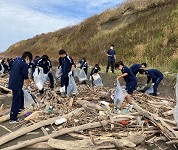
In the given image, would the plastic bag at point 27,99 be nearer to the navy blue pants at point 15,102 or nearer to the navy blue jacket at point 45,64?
the navy blue pants at point 15,102

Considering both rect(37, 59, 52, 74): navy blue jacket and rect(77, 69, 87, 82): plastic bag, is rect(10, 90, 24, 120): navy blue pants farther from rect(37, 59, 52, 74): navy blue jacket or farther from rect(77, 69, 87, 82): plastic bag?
rect(77, 69, 87, 82): plastic bag

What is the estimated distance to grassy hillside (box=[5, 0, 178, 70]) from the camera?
2462cm

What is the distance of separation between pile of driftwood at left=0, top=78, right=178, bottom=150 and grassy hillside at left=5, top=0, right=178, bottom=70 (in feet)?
31.6

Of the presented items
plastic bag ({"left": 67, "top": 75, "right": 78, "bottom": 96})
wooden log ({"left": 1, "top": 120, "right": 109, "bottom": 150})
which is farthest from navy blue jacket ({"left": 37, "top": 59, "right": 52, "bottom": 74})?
wooden log ({"left": 1, "top": 120, "right": 109, "bottom": 150})

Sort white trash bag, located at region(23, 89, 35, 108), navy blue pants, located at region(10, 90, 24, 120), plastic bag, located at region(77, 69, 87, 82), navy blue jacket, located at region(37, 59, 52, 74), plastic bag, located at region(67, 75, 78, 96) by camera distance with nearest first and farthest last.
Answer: navy blue pants, located at region(10, 90, 24, 120), white trash bag, located at region(23, 89, 35, 108), plastic bag, located at region(67, 75, 78, 96), navy blue jacket, located at region(37, 59, 52, 74), plastic bag, located at region(77, 69, 87, 82)

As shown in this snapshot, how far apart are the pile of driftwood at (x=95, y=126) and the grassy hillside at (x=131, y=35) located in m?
9.64

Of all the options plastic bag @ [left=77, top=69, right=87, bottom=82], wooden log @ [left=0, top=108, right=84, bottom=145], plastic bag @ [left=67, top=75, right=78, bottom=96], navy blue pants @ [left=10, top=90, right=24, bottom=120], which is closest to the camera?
wooden log @ [left=0, top=108, right=84, bottom=145]

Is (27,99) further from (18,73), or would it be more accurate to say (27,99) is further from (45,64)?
(45,64)

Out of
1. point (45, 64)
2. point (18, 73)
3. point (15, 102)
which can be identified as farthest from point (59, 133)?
point (45, 64)

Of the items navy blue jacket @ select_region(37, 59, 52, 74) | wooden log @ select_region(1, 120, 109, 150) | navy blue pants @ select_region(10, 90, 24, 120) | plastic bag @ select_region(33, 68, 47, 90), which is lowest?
wooden log @ select_region(1, 120, 109, 150)

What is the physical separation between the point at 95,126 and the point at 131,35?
23749mm

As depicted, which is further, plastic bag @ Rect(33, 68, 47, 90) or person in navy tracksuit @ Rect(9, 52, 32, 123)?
plastic bag @ Rect(33, 68, 47, 90)

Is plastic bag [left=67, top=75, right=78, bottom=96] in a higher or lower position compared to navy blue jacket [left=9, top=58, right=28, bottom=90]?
lower

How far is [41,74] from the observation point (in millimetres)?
12320
